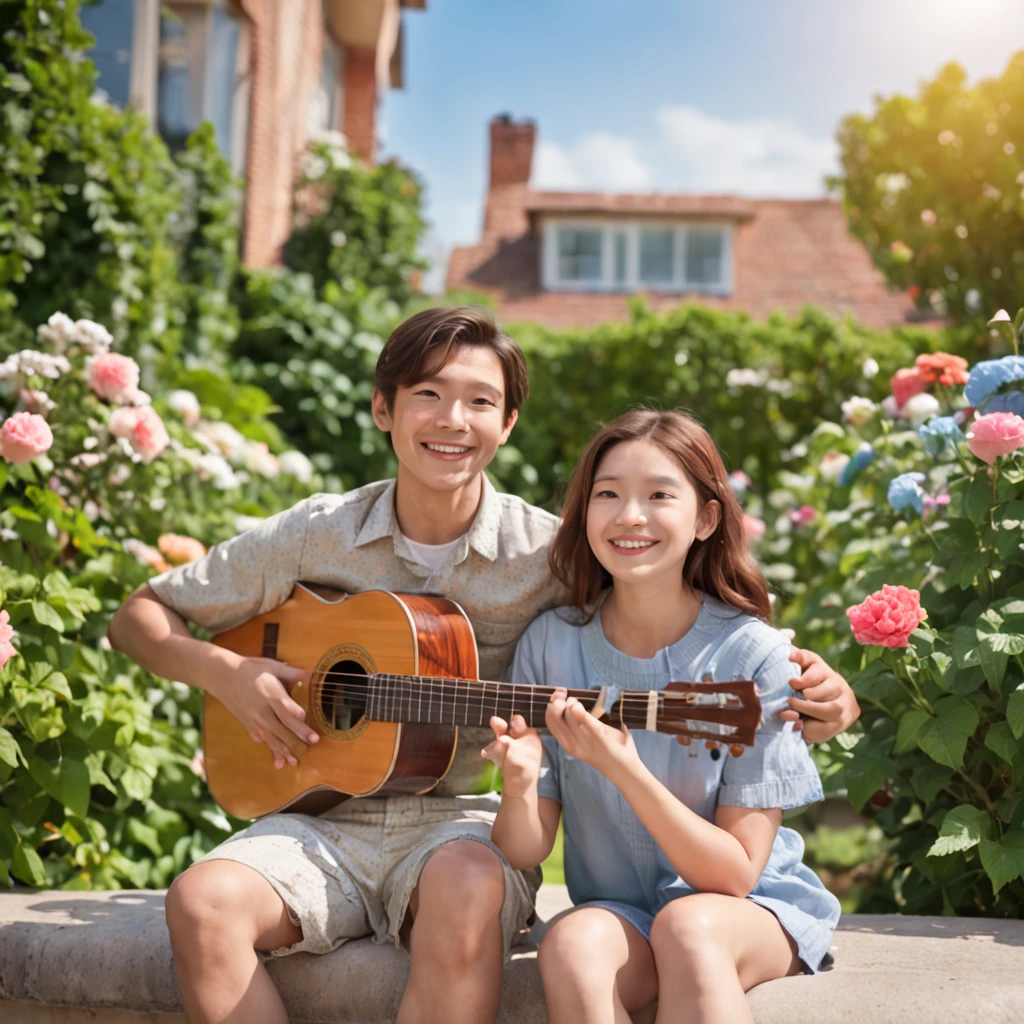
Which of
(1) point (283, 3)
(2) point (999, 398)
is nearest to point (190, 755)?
(2) point (999, 398)

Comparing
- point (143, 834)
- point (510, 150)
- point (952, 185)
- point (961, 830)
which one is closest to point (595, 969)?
point (961, 830)

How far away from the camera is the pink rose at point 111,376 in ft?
10.2

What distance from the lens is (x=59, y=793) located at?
250cm

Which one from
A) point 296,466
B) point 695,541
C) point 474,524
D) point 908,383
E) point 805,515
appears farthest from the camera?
point 805,515

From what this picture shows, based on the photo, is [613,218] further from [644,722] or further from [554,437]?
[644,722]

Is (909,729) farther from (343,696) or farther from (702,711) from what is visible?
(343,696)

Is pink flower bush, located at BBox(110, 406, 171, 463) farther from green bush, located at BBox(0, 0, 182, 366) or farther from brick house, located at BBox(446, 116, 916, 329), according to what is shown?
brick house, located at BBox(446, 116, 916, 329)

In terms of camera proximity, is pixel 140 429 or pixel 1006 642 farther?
pixel 140 429

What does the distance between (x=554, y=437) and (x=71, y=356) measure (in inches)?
170

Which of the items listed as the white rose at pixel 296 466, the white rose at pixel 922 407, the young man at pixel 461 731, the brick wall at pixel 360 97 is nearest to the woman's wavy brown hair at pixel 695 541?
the young man at pixel 461 731

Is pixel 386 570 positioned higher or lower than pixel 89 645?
higher

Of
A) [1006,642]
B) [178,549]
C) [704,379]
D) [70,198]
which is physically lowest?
[1006,642]

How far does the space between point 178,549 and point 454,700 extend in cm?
137

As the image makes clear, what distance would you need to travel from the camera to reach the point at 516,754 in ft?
6.18
